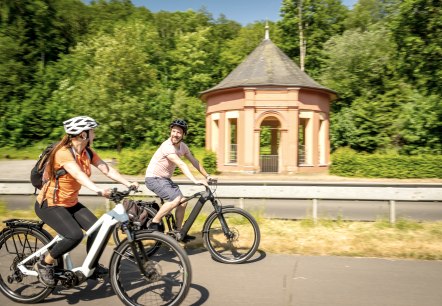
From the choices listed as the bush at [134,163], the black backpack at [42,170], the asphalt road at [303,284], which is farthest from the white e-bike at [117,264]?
the bush at [134,163]

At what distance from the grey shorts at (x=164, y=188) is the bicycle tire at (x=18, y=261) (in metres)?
1.77

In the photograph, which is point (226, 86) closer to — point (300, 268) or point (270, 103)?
point (270, 103)

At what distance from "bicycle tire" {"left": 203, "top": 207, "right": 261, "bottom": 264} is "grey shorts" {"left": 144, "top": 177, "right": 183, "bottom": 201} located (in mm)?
630

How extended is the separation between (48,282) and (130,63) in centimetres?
2896

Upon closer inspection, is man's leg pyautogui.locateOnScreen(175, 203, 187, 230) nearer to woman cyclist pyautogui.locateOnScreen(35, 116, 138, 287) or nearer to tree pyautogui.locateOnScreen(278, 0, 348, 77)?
woman cyclist pyautogui.locateOnScreen(35, 116, 138, 287)

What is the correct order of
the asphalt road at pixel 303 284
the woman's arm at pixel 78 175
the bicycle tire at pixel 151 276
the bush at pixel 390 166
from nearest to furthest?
the bicycle tire at pixel 151 276 → the woman's arm at pixel 78 175 → the asphalt road at pixel 303 284 → the bush at pixel 390 166

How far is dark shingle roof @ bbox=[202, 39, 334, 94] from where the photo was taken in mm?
24422

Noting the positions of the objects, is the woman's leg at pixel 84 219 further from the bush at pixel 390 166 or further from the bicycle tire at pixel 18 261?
the bush at pixel 390 166

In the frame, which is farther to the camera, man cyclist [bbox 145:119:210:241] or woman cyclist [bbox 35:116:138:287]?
man cyclist [bbox 145:119:210:241]

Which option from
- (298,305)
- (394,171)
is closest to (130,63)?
(394,171)

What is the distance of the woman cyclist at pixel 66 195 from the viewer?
12.9 ft

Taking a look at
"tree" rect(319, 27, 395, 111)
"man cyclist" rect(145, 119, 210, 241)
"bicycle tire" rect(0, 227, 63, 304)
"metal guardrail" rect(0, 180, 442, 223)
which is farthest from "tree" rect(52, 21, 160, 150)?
"bicycle tire" rect(0, 227, 63, 304)

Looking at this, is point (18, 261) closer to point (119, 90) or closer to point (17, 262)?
point (17, 262)

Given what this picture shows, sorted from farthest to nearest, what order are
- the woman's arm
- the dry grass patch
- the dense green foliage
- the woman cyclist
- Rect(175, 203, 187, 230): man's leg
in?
the dense green foliage
the dry grass patch
Rect(175, 203, 187, 230): man's leg
the woman cyclist
the woman's arm
